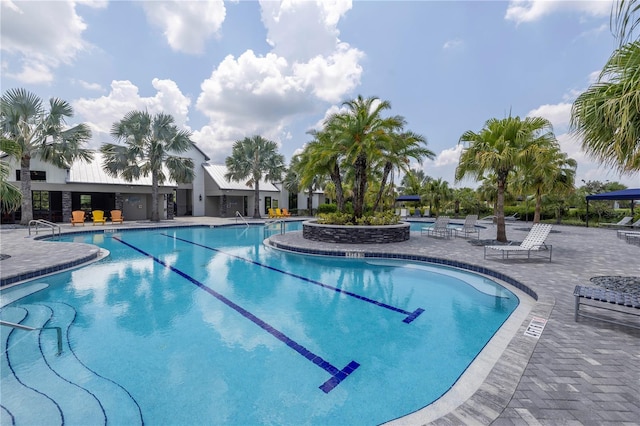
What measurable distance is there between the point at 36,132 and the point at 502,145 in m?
25.8

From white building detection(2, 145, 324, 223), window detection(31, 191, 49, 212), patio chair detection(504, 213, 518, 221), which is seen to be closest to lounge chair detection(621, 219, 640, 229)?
patio chair detection(504, 213, 518, 221)

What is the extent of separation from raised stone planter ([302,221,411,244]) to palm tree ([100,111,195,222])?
15263 millimetres

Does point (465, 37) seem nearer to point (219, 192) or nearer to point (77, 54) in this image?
point (77, 54)

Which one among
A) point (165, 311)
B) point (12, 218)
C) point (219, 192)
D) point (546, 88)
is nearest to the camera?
point (165, 311)

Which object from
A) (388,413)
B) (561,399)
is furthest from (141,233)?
(561,399)

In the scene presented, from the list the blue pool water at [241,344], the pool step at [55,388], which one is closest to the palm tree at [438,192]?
the blue pool water at [241,344]

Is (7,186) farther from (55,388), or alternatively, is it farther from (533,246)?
(533,246)

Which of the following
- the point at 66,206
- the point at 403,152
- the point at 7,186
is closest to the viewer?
the point at 7,186

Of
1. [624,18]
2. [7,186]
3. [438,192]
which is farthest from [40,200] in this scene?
[438,192]

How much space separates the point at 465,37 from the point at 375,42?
4.71 meters

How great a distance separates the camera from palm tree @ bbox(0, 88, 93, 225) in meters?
16.4

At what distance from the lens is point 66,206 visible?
2156 centimetres

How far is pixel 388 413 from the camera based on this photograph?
9.84 feet

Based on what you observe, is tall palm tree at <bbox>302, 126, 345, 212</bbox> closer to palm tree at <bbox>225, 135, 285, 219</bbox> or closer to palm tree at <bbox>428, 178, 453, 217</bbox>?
palm tree at <bbox>225, 135, 285, 219</bbox>
